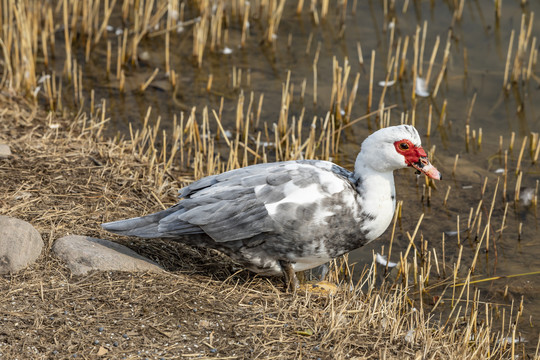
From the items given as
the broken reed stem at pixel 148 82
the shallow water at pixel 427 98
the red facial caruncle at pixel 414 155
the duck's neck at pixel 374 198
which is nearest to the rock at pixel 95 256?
the duck's neck at pixel 374 198

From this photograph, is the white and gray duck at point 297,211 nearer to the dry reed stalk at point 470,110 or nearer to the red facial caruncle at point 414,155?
the red facial caruncle at point 414,155

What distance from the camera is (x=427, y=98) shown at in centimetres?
759

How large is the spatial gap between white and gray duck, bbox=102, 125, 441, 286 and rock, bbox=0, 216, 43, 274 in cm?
56

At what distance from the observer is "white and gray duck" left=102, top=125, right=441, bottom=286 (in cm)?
414

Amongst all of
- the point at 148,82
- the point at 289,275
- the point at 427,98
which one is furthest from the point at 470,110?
the point at 289,275

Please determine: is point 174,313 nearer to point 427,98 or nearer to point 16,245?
point 16,245

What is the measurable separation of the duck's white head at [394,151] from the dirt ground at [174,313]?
80 centimetres

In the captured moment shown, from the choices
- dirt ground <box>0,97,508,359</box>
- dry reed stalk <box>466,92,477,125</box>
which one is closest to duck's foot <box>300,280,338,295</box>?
dirt ground <box>0,97,508,359</box>

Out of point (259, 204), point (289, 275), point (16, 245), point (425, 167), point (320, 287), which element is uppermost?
point (425, 167)

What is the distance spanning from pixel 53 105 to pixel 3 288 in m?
3.62

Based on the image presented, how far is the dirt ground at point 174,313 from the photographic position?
3.73 metres

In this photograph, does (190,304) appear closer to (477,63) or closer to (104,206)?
(104,206)

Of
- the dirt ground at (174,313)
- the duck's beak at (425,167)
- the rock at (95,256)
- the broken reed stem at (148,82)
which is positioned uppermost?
the duck's beak at (425,167)

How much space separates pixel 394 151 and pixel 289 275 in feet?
3.16
